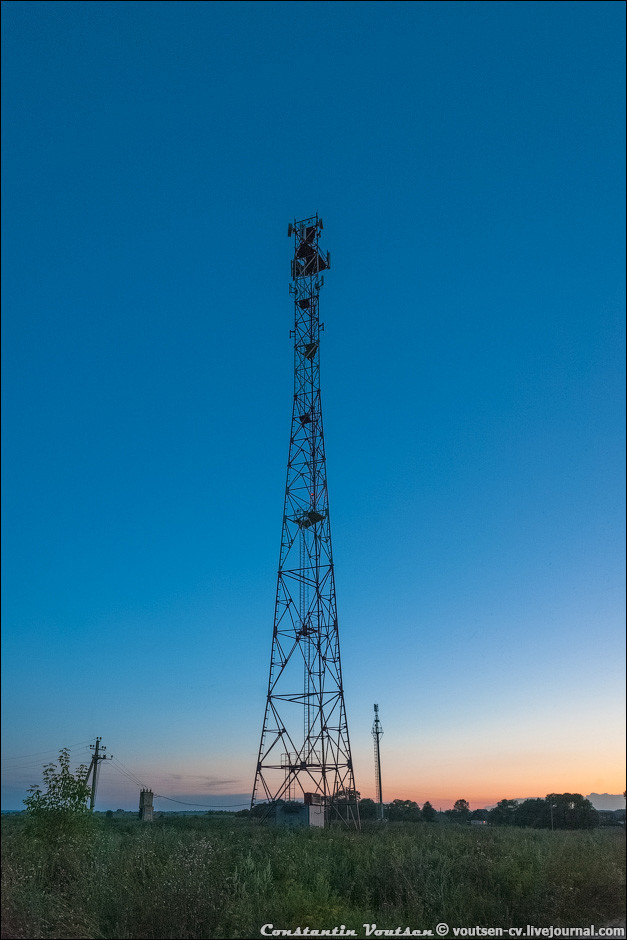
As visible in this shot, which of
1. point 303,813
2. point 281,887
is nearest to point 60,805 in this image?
point 281,887

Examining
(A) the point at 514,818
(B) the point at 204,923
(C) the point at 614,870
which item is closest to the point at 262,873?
(B) the point at 204,923

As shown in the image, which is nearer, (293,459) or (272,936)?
(272,936)

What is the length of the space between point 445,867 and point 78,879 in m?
7.98

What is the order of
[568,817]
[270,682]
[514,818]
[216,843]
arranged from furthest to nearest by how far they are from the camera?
[514,818] → [568,817] → [270,682] → [216,843]

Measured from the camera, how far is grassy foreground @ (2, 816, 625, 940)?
32.5ft

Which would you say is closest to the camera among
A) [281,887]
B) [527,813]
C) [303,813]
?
[281,887]

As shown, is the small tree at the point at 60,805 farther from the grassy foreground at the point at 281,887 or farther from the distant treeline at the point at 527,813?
the distant treeline at the point at 527,813

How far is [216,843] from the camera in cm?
1691

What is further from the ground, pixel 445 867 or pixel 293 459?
pixel 293 459

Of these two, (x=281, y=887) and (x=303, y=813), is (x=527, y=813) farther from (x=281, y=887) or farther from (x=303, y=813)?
(x=281, y=887)

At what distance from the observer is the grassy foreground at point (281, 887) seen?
9.91m

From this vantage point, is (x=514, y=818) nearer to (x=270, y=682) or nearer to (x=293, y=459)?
(x=270, y=682)

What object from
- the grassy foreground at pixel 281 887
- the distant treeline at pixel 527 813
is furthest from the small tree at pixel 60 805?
the distant treeline at pixel 527 813

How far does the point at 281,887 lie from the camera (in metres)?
13.0
